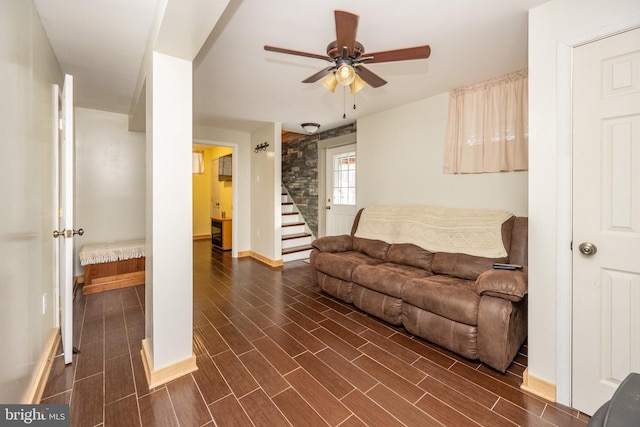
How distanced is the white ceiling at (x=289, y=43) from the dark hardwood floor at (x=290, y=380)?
95.5 inches

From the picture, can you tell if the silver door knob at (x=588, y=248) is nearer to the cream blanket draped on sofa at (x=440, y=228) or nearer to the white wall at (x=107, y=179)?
the cream blanket draped on sofa at (x=440, y=228)

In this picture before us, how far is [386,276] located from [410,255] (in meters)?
0.55

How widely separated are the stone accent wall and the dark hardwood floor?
2.96 meters

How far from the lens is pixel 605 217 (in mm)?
1469

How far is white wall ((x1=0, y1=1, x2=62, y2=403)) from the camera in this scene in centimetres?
125

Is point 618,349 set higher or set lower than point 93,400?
higher

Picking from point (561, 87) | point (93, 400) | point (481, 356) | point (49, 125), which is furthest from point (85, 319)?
point (561, 87)

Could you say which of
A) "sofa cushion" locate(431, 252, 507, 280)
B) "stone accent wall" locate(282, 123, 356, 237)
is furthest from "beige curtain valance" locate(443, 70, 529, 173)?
"stone accent wall" locate(282, 123, 356, 237)

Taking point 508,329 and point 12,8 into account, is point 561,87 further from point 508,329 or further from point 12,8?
point 12,8

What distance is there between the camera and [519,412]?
152cm

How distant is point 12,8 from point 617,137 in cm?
319

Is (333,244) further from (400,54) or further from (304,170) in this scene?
(304,170)

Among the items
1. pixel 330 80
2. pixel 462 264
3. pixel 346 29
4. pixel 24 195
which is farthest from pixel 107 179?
pixel 462 264

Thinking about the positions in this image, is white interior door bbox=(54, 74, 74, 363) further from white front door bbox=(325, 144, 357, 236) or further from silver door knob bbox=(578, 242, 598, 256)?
white front door bbox=(325, 144, 357, 236)
